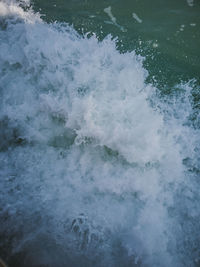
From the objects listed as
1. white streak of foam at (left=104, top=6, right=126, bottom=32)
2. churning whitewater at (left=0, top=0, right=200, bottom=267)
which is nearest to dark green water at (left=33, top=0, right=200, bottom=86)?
white streak of foam at (left=104, top=6, right=126, bottom=32)

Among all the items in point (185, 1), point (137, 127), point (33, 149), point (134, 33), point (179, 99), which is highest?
point (185, 1)

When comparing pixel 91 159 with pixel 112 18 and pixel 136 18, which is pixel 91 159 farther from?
pixel 136 18

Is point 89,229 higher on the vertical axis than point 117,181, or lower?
lower

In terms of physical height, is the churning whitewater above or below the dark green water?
below

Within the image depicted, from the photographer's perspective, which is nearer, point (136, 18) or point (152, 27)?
point (152, 27)

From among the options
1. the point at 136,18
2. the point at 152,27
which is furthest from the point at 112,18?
the point at 152,27

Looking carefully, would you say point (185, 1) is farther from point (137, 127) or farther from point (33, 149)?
point (33, 149)

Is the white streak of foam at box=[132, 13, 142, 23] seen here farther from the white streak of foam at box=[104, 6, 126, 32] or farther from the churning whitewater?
the churning whitewater

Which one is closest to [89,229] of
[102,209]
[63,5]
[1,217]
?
[102,209]

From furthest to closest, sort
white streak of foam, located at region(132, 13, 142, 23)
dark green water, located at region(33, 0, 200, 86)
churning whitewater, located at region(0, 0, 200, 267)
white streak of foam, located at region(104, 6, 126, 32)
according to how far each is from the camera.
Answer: white streak of foam, located at region(132, 13, 142, 23), white streak of foam, located at region(104, 6, 126, 32), dark green water, located at region(33, 0, 200, 86), churning whitewater, located at region(0, 0, 200, 267)
